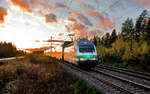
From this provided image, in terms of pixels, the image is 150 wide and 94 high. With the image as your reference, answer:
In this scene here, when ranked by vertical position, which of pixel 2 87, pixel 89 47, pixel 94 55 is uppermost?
pixel 89 47

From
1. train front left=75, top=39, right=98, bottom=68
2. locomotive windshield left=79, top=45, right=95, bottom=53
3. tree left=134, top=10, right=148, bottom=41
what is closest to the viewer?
train front left=75, top=39, right=98, bottom=68

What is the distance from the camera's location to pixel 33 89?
19.7 feet

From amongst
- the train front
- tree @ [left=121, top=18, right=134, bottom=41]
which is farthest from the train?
tree @ [left=121, top=18, right=134, bottom=41]

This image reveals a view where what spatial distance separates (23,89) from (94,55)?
857cm

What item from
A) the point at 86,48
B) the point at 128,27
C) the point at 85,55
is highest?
the point at 128,27

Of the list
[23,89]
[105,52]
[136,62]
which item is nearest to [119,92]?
[23,89]

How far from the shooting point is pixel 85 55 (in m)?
12.8

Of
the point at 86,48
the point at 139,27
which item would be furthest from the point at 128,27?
the point at 86,48

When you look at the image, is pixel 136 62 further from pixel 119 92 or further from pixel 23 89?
pixel 23 89

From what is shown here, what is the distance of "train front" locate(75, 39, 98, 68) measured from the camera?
41.2ft

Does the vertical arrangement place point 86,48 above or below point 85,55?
above

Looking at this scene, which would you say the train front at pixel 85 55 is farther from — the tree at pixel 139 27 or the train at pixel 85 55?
the tree at pixel 139 27

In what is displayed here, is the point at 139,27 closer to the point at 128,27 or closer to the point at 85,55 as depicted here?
the point at 128,27

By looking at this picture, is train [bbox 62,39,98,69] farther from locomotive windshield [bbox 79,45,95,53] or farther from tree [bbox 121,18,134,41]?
tree [bbox 121,18,134,41]
